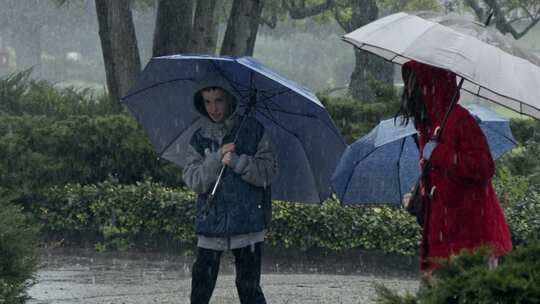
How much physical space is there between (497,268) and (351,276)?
23.3 ft

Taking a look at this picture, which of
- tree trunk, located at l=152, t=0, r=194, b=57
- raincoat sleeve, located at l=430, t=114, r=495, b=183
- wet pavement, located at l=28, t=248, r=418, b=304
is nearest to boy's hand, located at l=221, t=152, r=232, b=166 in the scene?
raincoat sleeve, located at l=430, t=114, r=495, b=183

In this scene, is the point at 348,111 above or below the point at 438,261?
above

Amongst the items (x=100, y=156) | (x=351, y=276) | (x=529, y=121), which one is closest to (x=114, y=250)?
(x=100, y=156)

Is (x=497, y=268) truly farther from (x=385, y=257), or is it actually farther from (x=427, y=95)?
(x=385, y=257)

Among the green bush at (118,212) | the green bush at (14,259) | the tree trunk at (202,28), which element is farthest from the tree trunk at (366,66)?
the green bush at (14,259)

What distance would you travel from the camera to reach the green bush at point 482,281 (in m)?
3.56

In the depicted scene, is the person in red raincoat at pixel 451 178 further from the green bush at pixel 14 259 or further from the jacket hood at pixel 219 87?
the green bush at pixel 14 259

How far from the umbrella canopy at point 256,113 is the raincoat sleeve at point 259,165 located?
0.75 ft

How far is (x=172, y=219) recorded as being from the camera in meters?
11.7

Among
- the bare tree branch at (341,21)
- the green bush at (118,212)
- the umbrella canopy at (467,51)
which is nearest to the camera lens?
the umbrella canopy at (467,51)

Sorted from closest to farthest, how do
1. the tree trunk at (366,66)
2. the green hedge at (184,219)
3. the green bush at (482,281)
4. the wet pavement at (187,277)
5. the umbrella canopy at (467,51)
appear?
the green bush at (482,281), the umbrella canopy at (467,51), the wet pavement at (187,277), the green hedge at (184,219), the tree trunk at (366,66)

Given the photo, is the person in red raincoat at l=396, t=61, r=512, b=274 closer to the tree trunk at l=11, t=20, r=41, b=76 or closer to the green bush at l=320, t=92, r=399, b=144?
the green bush at l=320, t=92, r=399, b=144

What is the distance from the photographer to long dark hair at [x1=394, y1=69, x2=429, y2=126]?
5691 mm

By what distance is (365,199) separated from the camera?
22.4 feet
